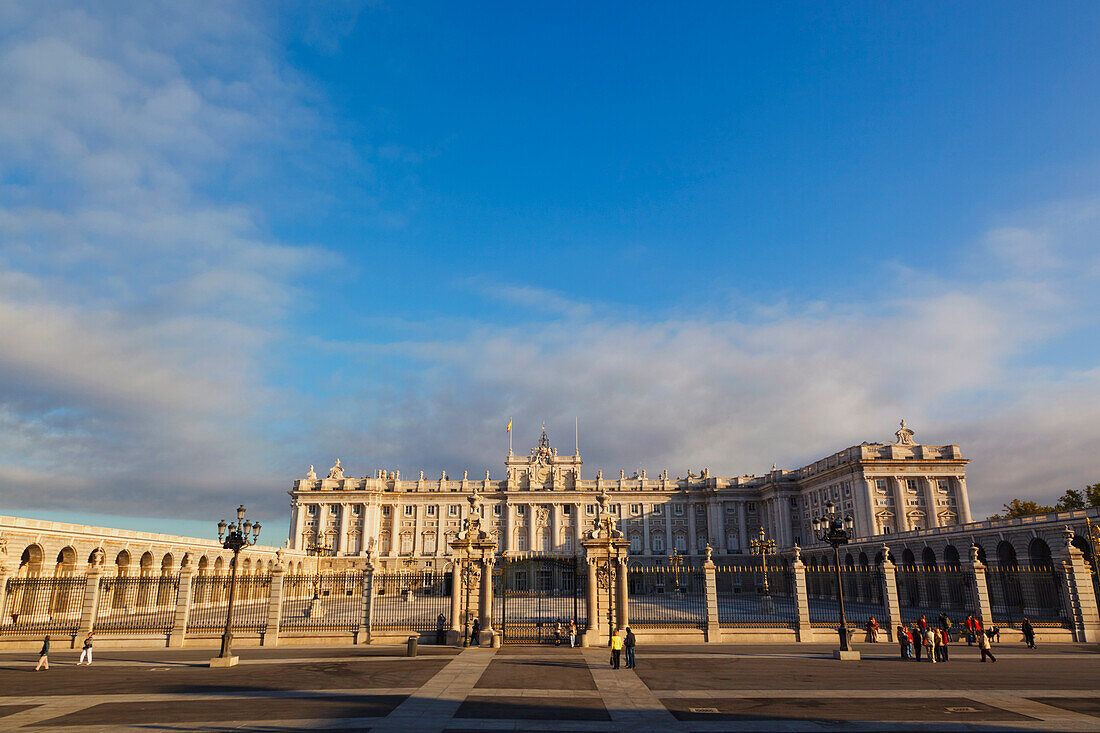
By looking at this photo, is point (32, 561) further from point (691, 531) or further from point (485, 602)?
point (691, 531)

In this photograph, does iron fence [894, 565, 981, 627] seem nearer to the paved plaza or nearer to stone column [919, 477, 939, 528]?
stone column [919, 477, 939, 528]

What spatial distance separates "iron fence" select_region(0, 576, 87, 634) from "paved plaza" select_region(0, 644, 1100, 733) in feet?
21.2

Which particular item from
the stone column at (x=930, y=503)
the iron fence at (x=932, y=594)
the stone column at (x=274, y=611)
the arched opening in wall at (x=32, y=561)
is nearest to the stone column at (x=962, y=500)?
the stone column at (x=930, y=503)

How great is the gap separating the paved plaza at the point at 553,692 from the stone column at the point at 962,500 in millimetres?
59759

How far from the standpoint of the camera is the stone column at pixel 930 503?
80.8m

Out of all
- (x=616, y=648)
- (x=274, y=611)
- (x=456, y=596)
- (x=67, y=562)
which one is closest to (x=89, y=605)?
(x=274, y=611)

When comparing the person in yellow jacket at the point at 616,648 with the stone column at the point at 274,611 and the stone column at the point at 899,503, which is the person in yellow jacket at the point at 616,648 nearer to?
the stone column at the point at 274,611

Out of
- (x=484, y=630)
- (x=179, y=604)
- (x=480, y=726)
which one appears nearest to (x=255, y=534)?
(x=179, y=604)

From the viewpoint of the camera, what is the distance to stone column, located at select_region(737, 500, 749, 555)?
108 metres

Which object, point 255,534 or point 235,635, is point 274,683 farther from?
point 235,635

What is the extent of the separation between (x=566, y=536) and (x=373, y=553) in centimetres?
3137

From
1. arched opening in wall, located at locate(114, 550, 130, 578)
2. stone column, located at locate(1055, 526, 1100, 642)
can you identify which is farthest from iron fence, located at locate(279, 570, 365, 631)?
stone column, located at locate(1055, 526, 1100, 642)

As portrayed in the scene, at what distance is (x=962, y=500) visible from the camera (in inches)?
3187

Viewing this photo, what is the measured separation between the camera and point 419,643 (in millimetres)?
30391
